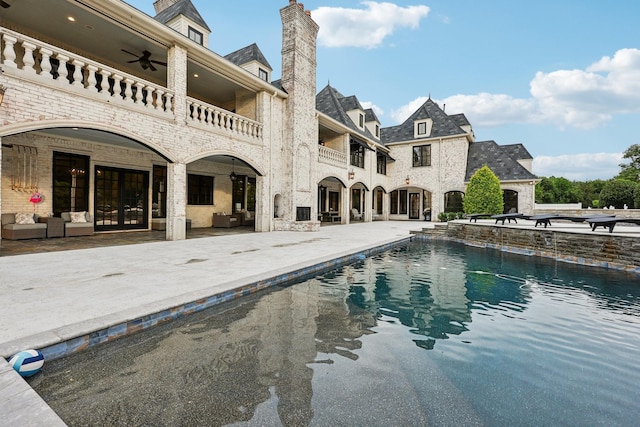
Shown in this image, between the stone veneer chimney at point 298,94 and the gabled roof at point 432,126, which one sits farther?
the gabled roof at point 432,126

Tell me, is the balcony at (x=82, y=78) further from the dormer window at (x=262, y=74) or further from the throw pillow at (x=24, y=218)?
the dormer window at (x=262, y=74)

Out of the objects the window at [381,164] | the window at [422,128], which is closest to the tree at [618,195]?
the window at [422,128]

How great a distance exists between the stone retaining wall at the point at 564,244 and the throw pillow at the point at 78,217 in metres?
14.7

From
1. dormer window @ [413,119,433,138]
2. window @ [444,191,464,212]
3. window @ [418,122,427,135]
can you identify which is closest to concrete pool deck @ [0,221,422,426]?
window @ [444,191,464,212]

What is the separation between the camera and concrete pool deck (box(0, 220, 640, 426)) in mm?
2318

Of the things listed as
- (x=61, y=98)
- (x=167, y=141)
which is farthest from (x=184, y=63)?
(x=61, y=98)

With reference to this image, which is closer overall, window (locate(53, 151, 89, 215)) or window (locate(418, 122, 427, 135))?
window (locate(53, 151, 89, 215))

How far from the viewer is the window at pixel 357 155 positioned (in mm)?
20700

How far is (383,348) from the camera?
10.1 feet

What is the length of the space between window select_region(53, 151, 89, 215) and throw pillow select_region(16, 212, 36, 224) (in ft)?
2.93

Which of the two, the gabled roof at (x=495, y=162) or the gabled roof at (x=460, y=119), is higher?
the gabled roof at (x=460, y=119)

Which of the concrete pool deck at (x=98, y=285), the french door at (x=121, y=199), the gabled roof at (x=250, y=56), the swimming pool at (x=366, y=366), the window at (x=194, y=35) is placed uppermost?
the gabled roof at (x=250, y=56)

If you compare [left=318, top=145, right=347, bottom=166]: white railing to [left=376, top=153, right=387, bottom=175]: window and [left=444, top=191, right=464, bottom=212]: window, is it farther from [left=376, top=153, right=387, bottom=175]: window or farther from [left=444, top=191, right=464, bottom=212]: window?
Answer: [left=444, top=191, right=464, bottom=212]: window

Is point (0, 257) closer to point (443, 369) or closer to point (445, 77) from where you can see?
point (443, 369)
